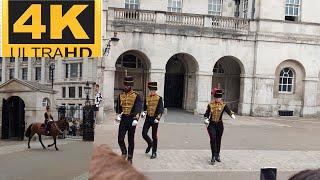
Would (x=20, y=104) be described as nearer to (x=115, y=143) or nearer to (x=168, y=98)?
(x=115, y=143)

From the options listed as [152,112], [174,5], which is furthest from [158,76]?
[152,112]

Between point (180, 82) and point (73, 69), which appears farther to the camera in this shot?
point (180, 82)

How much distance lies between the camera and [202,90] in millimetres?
25312

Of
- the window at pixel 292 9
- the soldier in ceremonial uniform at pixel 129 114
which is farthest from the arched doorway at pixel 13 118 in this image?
the window at pixel 292 9

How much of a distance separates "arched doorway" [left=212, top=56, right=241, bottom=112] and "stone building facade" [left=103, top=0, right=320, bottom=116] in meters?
0.05

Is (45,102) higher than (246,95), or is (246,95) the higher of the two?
(45,102)

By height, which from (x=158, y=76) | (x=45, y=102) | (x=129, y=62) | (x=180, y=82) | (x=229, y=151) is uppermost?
(x=129, y=62)

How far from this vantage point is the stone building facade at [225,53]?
24281 millimetres

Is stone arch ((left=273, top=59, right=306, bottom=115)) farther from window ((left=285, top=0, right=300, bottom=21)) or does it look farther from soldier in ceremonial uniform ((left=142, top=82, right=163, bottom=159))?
soldier in ceremonial uniform ((left=142, top=82, right=163, bottom=159))

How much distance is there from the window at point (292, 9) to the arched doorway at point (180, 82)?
5931 millimetres

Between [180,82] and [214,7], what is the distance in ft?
15.7

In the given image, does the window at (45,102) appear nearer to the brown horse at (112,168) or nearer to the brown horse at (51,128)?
the brown horse at (51,128)

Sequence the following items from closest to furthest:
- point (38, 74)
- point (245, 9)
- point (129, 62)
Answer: point (38, 74) → point (129, 62) → point (245, 9)

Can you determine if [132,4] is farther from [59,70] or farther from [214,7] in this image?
[59,70]
